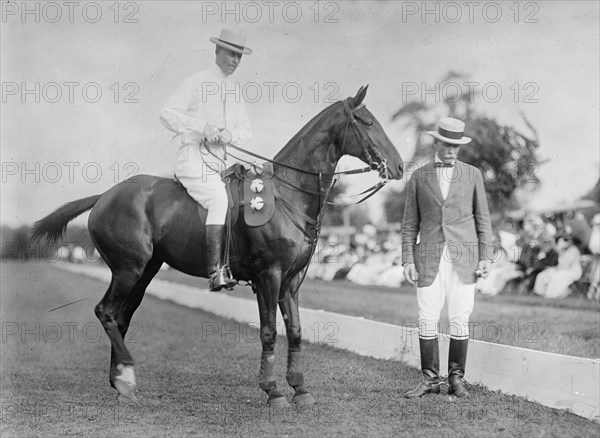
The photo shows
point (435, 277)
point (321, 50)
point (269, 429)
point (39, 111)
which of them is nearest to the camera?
point (269, 429)

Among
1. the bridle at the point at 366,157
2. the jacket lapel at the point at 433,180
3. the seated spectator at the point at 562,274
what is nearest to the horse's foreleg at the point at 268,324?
the bridle at the point at 366,157

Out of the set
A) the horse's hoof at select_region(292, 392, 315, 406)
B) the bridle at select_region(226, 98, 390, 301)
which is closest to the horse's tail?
the bridle at select_region(226, 98, 390, 301)

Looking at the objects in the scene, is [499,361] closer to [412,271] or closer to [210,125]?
[412,271]

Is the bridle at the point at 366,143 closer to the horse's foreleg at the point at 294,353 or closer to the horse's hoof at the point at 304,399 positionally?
the horse's foreleg at the point at 294,353

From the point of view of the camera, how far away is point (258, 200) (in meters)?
6.41

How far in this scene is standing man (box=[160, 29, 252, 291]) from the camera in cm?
650

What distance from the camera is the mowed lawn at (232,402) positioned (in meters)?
5.18

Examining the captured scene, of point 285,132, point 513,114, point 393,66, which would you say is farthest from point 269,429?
point 513,114

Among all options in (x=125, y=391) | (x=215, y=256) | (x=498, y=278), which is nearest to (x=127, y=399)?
(x=125, y=391)

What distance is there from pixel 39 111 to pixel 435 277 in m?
4.40

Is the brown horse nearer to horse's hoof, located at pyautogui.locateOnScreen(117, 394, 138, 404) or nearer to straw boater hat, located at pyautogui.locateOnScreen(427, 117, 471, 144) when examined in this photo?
horse's hoof, located at pyautogui.locateOnScreen(117, 394, 138, 404)

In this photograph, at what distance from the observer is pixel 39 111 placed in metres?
7.65

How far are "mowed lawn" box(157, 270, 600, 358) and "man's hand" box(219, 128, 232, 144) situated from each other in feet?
10.6

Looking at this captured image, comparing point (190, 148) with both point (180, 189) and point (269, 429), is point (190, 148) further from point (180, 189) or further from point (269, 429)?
point (269, 429)
